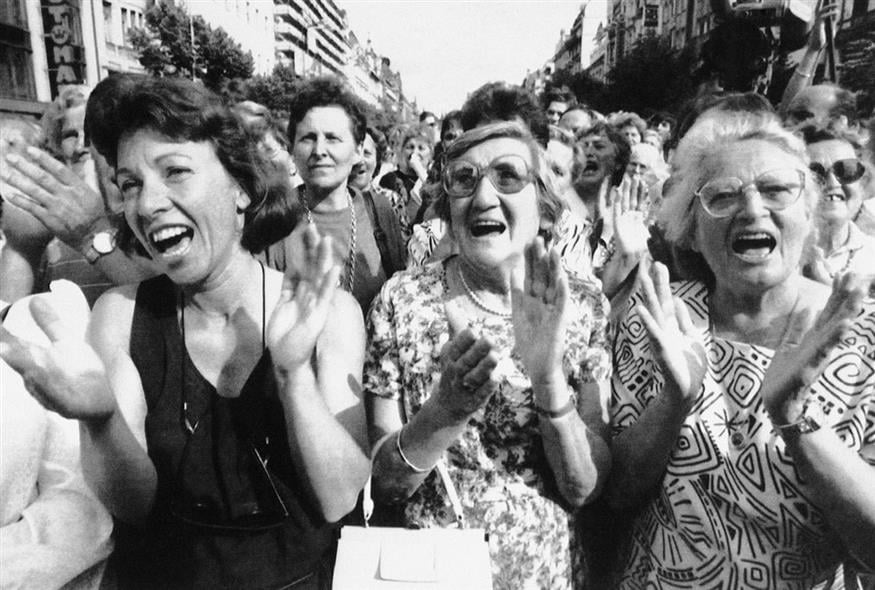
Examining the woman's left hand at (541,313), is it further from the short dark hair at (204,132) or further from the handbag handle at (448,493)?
the short dark hair at (204,132)

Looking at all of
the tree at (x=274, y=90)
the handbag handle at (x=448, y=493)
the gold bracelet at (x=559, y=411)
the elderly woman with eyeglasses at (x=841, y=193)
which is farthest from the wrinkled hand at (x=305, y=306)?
the tree at (x=274, y=90)

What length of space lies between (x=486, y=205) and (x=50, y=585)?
1593 mm

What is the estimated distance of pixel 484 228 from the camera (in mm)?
2141

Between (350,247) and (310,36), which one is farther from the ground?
(310,36)

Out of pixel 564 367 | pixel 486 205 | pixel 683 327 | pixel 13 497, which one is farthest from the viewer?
pixel 486 205

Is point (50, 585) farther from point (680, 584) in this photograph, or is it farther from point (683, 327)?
point (683, 327)

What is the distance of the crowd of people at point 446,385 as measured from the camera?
5.18 ft

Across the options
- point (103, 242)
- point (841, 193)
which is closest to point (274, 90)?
point (103, 242)

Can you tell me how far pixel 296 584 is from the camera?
→ 5.73 ft

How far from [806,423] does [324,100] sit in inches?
127

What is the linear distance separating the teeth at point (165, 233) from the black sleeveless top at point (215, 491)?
0.79ft

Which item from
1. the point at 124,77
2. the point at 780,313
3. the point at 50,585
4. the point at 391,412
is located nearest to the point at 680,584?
the point at 780,313

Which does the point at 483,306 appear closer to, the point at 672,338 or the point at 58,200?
the point at 672,338

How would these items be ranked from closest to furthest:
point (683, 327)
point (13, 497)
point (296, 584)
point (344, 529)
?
point (13, 497) → point (344, 529) → point (296, 584) → point (683, 327)
